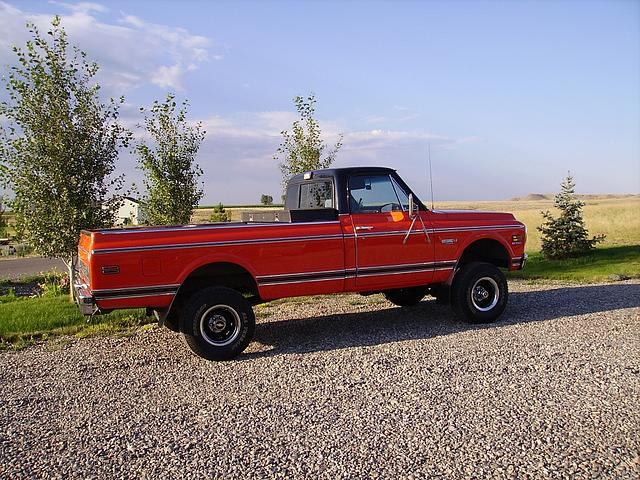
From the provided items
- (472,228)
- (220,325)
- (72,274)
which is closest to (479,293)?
(472,228)

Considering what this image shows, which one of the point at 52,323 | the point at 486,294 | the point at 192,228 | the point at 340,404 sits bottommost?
the point at 340,404

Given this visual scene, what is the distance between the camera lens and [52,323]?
340 inches

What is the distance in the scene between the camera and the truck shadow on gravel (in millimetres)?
7410

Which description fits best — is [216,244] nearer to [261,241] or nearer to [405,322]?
[261,241]

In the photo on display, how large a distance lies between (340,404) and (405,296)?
4539 millimetres

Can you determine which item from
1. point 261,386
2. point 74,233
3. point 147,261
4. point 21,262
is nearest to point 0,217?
point 21,262

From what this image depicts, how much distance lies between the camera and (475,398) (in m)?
5.17

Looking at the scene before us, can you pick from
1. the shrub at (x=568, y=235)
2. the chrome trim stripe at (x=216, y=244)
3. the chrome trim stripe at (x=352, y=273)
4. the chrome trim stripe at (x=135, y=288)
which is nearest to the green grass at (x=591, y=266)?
the shrub at (x=568, y=235)

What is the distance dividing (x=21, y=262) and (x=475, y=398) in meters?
24.2

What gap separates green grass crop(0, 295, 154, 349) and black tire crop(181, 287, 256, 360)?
8.09 feet

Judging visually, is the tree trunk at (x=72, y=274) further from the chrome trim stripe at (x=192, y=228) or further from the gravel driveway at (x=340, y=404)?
the chrome trim stripe at (x=192, y=228)

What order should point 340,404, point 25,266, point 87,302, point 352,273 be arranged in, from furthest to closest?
point 25,266, point 352,273, point 87,302, point 340,404

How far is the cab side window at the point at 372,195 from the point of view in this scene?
770 centimetres

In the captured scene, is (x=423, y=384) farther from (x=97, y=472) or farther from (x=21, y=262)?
(x=21, y=262)
